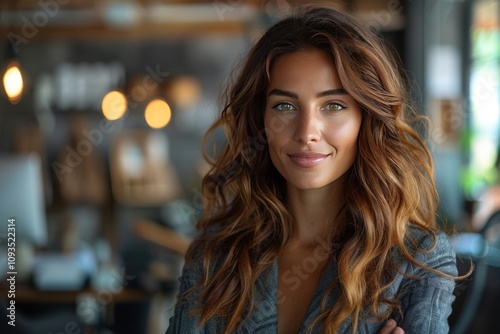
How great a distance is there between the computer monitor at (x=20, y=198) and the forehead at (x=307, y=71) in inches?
91.2

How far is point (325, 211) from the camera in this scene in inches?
73.9

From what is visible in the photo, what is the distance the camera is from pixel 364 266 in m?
1.74

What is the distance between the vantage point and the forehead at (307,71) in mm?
1734

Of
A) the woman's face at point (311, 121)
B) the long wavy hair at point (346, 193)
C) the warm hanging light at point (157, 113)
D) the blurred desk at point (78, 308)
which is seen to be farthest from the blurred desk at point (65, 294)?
the warm hanging light at point (157, 113)

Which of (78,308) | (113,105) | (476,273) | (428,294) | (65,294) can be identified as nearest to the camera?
(428,294)

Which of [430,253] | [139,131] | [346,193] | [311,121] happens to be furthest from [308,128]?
[139,131]

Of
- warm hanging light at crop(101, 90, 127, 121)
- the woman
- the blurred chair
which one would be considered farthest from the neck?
warm hanging light at crop(101, 90, 127, 121)

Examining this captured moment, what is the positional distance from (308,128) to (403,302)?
47 cm

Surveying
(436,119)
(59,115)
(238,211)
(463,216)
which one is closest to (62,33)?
(59,115)

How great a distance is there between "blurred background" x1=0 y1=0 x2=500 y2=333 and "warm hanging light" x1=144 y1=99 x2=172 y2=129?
16mm

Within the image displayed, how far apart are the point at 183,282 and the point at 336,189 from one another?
47 cm

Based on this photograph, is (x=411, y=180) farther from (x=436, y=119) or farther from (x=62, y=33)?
(x=62, y=33)

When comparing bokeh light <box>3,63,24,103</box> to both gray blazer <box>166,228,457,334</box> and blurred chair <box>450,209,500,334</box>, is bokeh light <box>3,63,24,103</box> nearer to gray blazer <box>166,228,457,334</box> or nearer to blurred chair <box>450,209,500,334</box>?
gray blazer <box>166,228,457,334</box>

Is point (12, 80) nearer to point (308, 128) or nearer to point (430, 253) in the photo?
point (308, 128)
